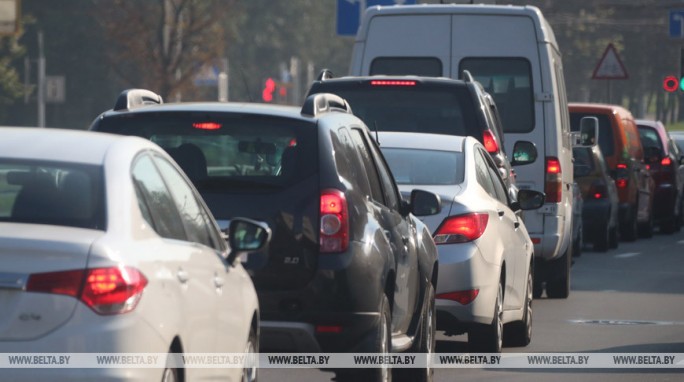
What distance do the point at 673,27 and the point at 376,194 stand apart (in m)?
34.5

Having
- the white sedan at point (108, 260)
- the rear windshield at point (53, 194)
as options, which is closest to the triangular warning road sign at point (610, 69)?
the white sedan at point (108, 260)

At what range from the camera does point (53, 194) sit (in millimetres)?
6262

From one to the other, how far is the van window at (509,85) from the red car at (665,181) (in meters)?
12.3

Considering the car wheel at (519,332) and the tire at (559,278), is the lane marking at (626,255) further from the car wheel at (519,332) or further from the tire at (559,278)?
the car wheel at (519,332)

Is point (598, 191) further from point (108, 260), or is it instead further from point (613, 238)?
point (108, 260)

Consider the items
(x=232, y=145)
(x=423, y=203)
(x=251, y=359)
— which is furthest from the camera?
(x=423, y=203)

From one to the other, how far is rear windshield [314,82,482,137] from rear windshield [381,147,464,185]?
7.78ft

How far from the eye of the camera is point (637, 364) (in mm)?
11766

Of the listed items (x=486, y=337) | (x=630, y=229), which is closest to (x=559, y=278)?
(x=486, y=337)

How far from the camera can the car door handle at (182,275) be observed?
6.44 m

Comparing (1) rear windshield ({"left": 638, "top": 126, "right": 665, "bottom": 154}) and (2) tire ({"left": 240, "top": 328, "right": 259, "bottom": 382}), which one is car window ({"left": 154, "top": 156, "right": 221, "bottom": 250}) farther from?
(1) rear windshield ({"left": 638, "top": 126, "right": 665, "bottom": 154})

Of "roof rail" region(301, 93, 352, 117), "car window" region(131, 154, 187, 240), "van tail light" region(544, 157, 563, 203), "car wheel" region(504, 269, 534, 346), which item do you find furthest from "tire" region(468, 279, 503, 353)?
"van tail light" region(544, 157, 563, 203)

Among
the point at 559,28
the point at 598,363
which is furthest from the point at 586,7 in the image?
the point at 598,363

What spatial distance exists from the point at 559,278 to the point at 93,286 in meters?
12.1
